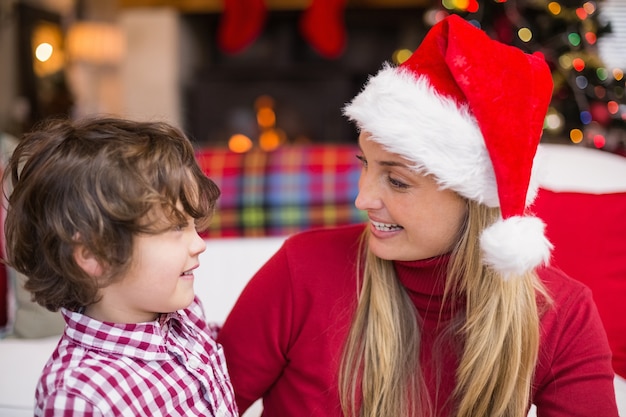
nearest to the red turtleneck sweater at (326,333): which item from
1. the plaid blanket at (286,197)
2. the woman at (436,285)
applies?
the woman at (436,285)

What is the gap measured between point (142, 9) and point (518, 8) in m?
2.28

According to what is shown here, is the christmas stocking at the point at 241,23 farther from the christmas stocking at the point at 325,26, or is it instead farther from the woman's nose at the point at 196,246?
the woman's nose at the point at 196,246

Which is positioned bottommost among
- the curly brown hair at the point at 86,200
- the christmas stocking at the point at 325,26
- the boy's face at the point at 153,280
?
the boy's face at the point at 153,280

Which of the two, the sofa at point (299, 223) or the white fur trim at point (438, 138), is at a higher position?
the white fur trim at point (438, 138)

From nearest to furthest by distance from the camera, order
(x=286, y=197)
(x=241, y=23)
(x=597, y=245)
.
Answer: (x=597, y=245)
(x=286, y=197)
(x=241, y=23)

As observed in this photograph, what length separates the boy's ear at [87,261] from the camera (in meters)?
0.96

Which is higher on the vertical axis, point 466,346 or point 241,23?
point 241,23

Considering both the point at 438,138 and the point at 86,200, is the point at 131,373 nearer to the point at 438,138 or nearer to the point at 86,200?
the point at 86,200

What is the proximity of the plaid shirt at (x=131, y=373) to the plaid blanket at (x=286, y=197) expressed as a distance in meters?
1.09

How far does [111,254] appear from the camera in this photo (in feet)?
3.12

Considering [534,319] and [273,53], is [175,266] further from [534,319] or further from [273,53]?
[273,53]

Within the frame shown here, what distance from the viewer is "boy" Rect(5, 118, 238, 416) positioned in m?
0.94

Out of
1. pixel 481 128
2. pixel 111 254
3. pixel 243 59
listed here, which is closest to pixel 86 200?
pixel 111 254

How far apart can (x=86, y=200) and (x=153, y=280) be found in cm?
14
